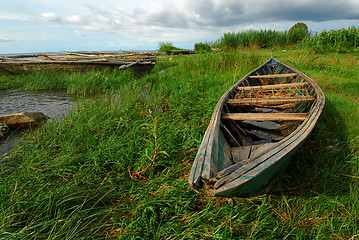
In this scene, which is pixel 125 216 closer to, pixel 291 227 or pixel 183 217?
pixel 183 217

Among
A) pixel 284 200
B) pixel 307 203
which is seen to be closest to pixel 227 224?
pixel 284 200

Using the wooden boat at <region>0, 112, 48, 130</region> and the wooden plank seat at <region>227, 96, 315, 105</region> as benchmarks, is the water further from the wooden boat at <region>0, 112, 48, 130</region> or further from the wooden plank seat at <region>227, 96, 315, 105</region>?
the wooden plank seat at <region>227, 96, 315, 105</region>

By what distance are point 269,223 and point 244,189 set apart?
23.8 inches

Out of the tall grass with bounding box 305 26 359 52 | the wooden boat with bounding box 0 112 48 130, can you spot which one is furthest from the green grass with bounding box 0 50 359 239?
the tall grass with bounding box 305 26 359 52

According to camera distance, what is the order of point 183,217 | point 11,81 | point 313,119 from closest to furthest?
point 183,217
point 313,119
point 11,81

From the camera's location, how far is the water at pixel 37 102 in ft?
17.2

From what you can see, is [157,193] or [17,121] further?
[17,121]

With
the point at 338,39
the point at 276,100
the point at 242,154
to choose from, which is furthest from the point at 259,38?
the point at 242,154

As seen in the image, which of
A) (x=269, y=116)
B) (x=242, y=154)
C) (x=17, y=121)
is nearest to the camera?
(x=242, y=154)

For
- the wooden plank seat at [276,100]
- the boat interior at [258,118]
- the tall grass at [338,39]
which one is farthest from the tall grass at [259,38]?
the wooden plank seat at [276,100]

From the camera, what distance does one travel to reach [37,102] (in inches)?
241

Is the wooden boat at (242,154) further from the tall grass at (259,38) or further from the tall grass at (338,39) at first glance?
the tall grass at (259,38)

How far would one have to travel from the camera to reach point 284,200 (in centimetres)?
181

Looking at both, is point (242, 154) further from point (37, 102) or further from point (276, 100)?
point (37, 102)
